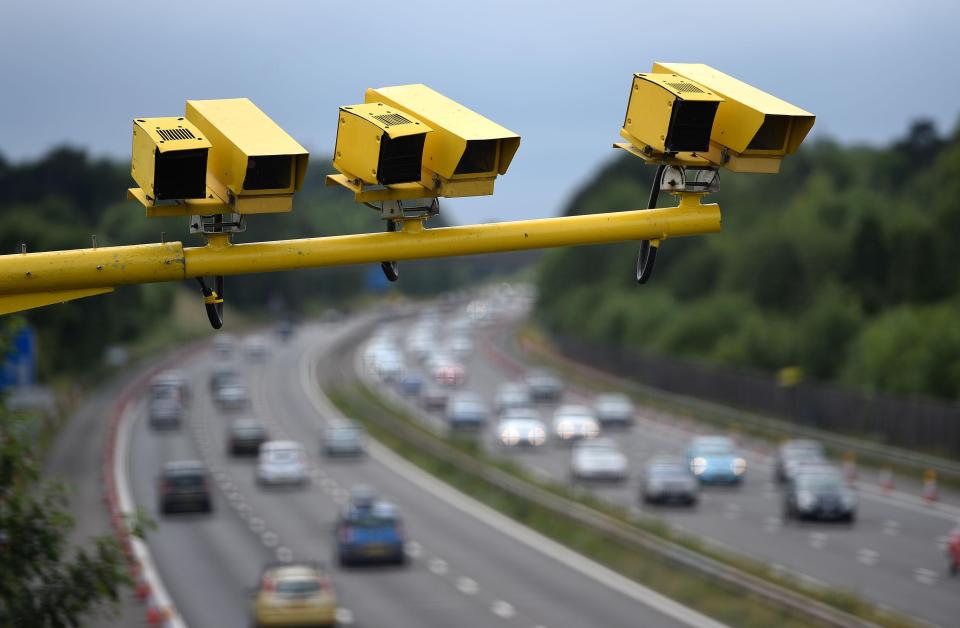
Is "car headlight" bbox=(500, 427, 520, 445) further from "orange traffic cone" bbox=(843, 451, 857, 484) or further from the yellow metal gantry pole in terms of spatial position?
the yellow metal gantry pole

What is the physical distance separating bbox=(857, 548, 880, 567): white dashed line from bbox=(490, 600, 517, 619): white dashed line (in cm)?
868

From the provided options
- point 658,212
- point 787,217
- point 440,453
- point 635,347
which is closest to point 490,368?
point 635,347

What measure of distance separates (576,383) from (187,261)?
302 feet

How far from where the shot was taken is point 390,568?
40.6m

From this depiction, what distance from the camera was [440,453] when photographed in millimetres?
62625

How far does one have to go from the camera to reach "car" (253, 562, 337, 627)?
30703 millimetres

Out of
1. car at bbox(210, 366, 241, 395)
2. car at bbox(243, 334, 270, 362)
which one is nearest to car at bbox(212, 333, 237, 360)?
car at bbox(243, 334, 270, 362)

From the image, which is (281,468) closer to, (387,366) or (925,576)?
(925,576)

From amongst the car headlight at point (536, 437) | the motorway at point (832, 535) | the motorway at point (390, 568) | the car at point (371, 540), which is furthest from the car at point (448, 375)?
the car at point (371, 540)

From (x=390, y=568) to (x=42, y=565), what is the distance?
81.3 feet

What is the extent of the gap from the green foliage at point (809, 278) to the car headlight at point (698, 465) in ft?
53.3

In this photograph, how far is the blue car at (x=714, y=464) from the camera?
53219 millimetres

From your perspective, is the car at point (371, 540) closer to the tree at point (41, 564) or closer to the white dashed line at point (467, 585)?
the white dashed line at point (467, 585)

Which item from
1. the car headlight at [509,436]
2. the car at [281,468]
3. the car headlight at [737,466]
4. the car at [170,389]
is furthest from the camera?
the car at [170,389]
